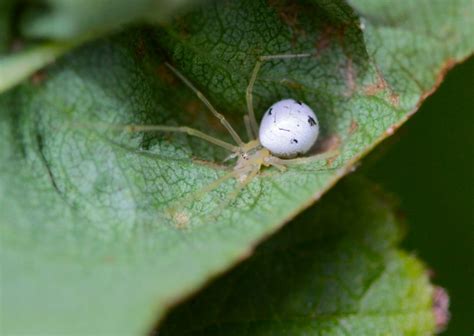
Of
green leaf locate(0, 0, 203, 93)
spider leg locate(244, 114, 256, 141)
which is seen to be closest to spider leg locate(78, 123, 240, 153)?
spider leg locate(244, 114, 256, 141)

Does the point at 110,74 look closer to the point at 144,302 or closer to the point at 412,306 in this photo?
the point at 144,302

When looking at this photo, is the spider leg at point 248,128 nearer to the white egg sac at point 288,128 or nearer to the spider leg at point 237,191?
the white egg sac at point 288,128

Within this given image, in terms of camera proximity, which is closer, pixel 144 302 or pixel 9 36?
pixel 144 302

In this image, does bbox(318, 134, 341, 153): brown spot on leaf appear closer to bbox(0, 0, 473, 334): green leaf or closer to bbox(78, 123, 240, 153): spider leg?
bbox(0, 0, 473, 334): green leaf

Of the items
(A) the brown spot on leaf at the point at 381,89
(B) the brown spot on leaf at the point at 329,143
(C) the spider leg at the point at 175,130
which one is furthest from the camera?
(B) the brown spot on leaf at the point at 329,143

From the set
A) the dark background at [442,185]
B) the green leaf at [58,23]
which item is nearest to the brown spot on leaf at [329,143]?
the dark background at [442,185]

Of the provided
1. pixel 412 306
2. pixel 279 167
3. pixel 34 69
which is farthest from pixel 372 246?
pixel 34 69

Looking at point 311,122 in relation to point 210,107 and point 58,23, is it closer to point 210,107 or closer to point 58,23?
point 210,107
